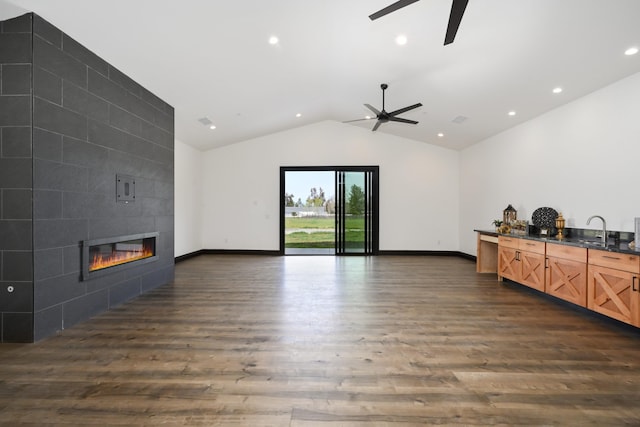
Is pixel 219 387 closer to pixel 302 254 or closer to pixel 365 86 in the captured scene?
pixel 365 86

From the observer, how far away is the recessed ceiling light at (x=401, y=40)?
3.89 metres

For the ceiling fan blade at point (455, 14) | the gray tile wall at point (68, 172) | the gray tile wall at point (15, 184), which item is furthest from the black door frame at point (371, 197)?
the gray tile wall at point (15, 184)

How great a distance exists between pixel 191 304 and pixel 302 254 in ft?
14.9

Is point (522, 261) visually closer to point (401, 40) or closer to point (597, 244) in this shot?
point (597, 244)

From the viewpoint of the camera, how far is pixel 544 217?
5070 mm

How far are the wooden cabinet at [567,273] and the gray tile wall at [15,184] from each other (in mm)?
5625

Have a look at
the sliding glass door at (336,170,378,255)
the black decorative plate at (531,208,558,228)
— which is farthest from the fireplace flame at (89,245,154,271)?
the black decorative plate at (531,208,558,228)

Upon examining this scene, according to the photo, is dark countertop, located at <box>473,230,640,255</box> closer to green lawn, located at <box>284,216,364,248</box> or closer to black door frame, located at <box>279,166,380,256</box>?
black door frame, located at <box>279,166,380,256</box>

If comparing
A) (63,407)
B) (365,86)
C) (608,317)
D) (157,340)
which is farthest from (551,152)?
(63,407)

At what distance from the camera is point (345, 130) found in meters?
8.45

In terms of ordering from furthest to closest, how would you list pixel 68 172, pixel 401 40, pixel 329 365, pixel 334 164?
pixel 334 164
pixel 401 40
pixel 68 172
pixel 329 365

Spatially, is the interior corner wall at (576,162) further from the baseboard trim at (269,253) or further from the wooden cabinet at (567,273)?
the baseboard trim at (269,253)

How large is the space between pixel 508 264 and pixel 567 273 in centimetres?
130

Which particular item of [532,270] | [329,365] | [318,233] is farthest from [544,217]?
[318,233]
